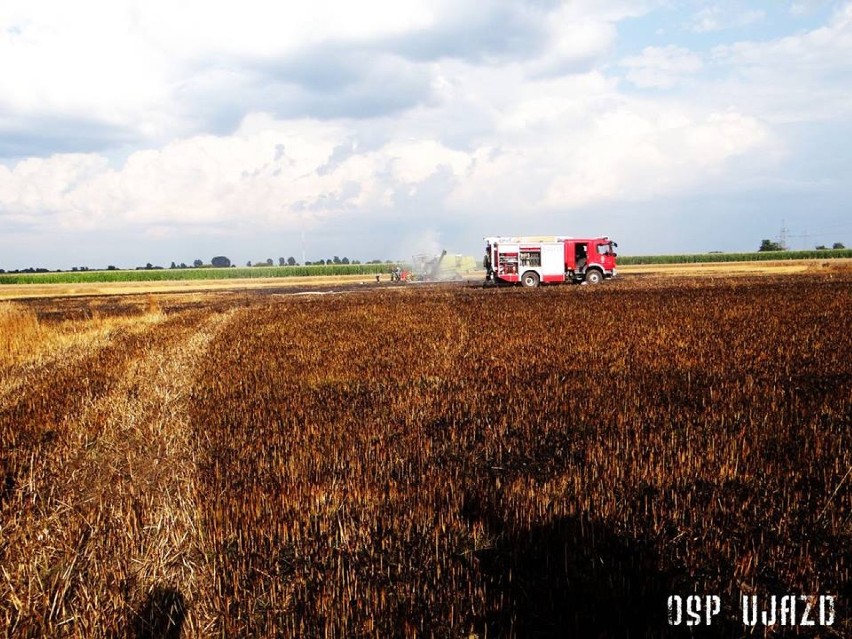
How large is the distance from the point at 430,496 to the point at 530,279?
111ft

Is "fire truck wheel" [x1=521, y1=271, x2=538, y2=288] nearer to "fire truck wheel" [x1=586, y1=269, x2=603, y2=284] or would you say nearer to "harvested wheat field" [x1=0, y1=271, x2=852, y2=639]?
"fire truck wheel" [x1=586, y1=269, x2=603, y2=284]

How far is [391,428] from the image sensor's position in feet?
20.6

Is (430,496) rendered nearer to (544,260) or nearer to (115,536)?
(115,536)

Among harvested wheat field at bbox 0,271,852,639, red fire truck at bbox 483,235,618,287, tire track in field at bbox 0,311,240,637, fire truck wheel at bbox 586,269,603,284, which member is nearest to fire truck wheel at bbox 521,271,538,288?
red fire truck at bbox 483,235,618,287

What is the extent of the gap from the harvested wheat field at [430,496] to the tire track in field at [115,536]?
18 mm

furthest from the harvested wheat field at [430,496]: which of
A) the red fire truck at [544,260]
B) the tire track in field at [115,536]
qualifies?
the red fire truck at [544,260]

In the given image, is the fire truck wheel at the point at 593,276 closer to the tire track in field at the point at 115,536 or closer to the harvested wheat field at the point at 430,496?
the harvested wheat field at the point at 430,496

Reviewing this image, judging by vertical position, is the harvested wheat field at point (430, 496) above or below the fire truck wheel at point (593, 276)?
below

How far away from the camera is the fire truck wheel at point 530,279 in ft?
122

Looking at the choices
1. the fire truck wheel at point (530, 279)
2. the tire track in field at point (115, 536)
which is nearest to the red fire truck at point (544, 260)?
the fire truck wheel at point (530, 279)

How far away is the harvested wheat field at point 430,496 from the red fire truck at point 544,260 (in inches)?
1054

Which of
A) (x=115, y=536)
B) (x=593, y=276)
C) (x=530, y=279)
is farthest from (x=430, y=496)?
(x=593, y=276)

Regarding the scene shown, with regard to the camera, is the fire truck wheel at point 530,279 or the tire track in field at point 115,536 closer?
the tire track in field at point 115,536

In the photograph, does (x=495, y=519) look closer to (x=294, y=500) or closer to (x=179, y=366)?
(x=294, y=500)
